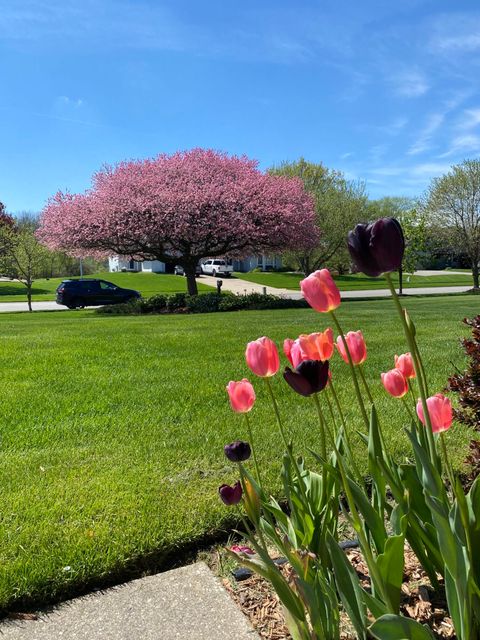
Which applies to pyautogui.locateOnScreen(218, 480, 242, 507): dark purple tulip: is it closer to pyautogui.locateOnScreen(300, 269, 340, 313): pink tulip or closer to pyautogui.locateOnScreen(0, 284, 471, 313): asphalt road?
pyautogui.locateOnScreen(300, 269, 340, 313): pink tulip

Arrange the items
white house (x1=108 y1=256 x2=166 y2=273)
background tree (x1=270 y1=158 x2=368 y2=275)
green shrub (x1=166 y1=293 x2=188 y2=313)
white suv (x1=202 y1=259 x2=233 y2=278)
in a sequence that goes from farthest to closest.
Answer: white house (x1=108 y1=256 x2=166 y2=273)
white suv (x1=202 y1=259 x2=233 y2=278)
background tree (x1=270 y1=158 x2=368 y2=275)
green shrub (x1=166 y1=293 x2=188 y2=313)

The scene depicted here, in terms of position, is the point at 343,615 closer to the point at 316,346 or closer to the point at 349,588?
the point at 349,588

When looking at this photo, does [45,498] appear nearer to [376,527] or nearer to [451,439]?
[376,527]

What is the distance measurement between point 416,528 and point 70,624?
1243mm

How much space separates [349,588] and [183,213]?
22.4 m

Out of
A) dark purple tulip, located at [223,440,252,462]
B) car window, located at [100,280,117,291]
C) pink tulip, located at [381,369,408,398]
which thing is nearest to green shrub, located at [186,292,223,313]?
car window, located at [100,280,117,291]

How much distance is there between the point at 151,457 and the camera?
3.33 metres

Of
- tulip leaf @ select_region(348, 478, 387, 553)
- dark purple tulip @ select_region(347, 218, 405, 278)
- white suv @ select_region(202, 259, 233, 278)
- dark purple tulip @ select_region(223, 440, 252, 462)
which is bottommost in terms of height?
tulip leaf @ select_region(348, 478, 387, 553)

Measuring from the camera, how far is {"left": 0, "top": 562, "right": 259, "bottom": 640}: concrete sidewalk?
1743 millimetres

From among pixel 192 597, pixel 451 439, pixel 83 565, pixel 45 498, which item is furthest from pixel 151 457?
pixel 451 439

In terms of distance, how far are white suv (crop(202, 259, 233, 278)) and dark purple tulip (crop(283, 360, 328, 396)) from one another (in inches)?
1870

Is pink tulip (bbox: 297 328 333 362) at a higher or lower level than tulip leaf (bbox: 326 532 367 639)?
higher

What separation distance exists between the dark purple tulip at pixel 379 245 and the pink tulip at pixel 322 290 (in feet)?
0.42

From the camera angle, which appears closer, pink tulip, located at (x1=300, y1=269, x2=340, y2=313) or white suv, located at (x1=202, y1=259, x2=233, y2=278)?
pink tulip, located at (x1=300, y1=269, x2=340, y2=313)
